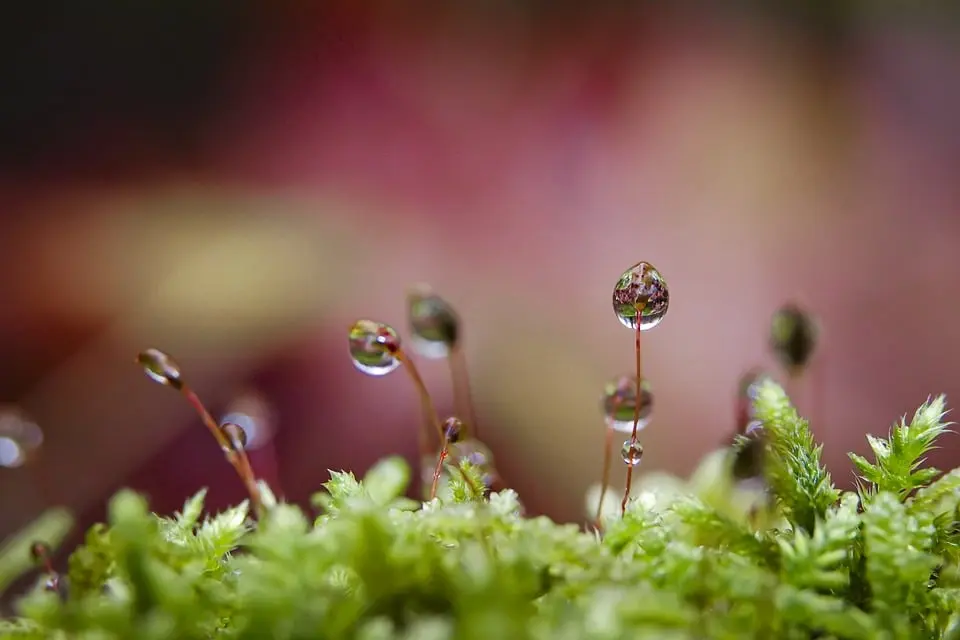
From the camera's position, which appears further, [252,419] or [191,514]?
[252,419]

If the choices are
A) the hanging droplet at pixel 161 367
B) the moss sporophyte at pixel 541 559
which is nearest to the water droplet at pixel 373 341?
the moss sporophyte at pixel 541 559

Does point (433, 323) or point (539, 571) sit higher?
point (433, 323)

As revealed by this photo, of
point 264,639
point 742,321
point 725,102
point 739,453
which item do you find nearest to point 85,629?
point 264,639

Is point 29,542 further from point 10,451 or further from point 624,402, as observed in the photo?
point 624,402

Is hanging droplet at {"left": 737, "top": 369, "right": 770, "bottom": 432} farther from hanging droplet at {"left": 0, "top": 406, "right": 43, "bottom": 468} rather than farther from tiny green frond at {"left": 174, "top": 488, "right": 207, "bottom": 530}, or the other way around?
hanging droplet at {"left": 0, "top": 406, "right": 43, "bottom": 468}

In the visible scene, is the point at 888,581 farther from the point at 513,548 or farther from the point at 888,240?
the point at 888,240

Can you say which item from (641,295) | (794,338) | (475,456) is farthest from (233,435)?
(794,338)

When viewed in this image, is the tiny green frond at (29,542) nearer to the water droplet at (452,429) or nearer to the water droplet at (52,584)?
the water droplet at (52,584)

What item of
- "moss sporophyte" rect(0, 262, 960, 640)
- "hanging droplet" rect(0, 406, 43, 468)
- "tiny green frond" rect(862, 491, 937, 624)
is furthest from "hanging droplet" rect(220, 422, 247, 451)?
"tiny green frond" rect(862, 491, 937, 624)
